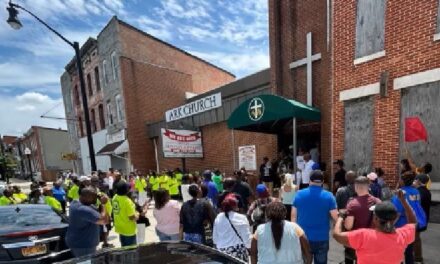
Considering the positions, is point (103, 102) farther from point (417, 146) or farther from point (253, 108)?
point (417, 146)

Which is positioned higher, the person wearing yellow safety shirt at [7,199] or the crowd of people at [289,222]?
the crowd of people at [289,222]

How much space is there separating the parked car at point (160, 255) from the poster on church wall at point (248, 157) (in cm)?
848

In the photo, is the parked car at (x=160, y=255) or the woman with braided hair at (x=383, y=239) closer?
the woman with braided hair at (x=383, y=239)

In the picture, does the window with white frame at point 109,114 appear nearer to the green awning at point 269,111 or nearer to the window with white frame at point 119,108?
the window with white frame at point 119,108

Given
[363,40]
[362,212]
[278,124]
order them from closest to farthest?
[362,212] → [363,40] → [278,124]

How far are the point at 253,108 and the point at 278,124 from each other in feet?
6.82

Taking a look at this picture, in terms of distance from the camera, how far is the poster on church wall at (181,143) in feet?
40.9

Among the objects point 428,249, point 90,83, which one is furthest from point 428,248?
point 90,83

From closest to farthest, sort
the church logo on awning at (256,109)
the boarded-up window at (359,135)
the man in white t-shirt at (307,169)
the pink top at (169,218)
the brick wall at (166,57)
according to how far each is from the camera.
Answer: the pink top at (169,218) < the boarded-up window at (359,135) < the man in white t-shirt at (307,169) < the church logo on awning at (256,109) < the brick wall at (166,57)

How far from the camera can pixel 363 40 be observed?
286 inches

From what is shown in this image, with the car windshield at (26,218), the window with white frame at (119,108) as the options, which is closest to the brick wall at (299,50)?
the car windshield at (26,218)

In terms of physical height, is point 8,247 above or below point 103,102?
below

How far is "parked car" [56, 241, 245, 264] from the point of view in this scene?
7.95 feet

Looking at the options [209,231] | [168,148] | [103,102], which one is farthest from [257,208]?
[103,102]
